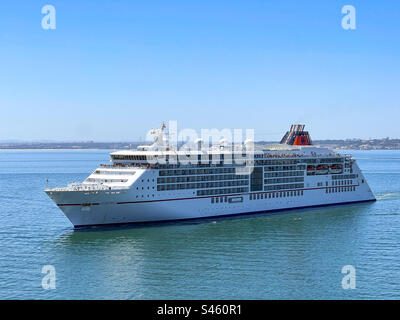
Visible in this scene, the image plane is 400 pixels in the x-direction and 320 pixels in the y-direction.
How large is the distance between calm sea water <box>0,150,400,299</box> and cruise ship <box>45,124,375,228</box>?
75.5 inches

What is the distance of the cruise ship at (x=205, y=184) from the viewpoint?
145 ft

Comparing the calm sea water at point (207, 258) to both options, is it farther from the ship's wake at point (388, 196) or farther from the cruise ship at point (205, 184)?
the ship's wake at point (388, 196)

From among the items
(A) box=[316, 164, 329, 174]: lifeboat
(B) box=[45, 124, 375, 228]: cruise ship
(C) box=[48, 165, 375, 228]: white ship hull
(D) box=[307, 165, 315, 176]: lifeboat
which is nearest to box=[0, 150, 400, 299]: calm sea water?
(C) box=[48, 165, 375, 228]: white ship hull

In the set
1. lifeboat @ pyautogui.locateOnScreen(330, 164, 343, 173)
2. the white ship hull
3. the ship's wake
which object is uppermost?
lifeboat @ pyautogui.locateOnScreen(330, 164, 343, 173)

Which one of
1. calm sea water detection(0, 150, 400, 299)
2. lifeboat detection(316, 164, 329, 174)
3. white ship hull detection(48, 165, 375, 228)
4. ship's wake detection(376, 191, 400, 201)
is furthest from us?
ship's wake detection(376, 191, 400, 201)

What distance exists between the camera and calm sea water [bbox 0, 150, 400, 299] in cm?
2864

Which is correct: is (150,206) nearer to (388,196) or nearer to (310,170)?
(310,170)

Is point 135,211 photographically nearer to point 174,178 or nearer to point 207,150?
point 174,178

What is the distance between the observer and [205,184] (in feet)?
164

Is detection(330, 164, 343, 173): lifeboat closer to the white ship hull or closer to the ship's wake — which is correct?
the white ship hull

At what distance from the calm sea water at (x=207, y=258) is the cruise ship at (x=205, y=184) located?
1.92 metres

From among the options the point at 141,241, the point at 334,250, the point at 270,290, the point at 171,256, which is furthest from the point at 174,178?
the point at 270,290

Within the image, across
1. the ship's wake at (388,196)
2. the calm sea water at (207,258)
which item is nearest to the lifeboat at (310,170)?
the calm sea water at (207,258)

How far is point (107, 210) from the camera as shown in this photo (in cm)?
4428
